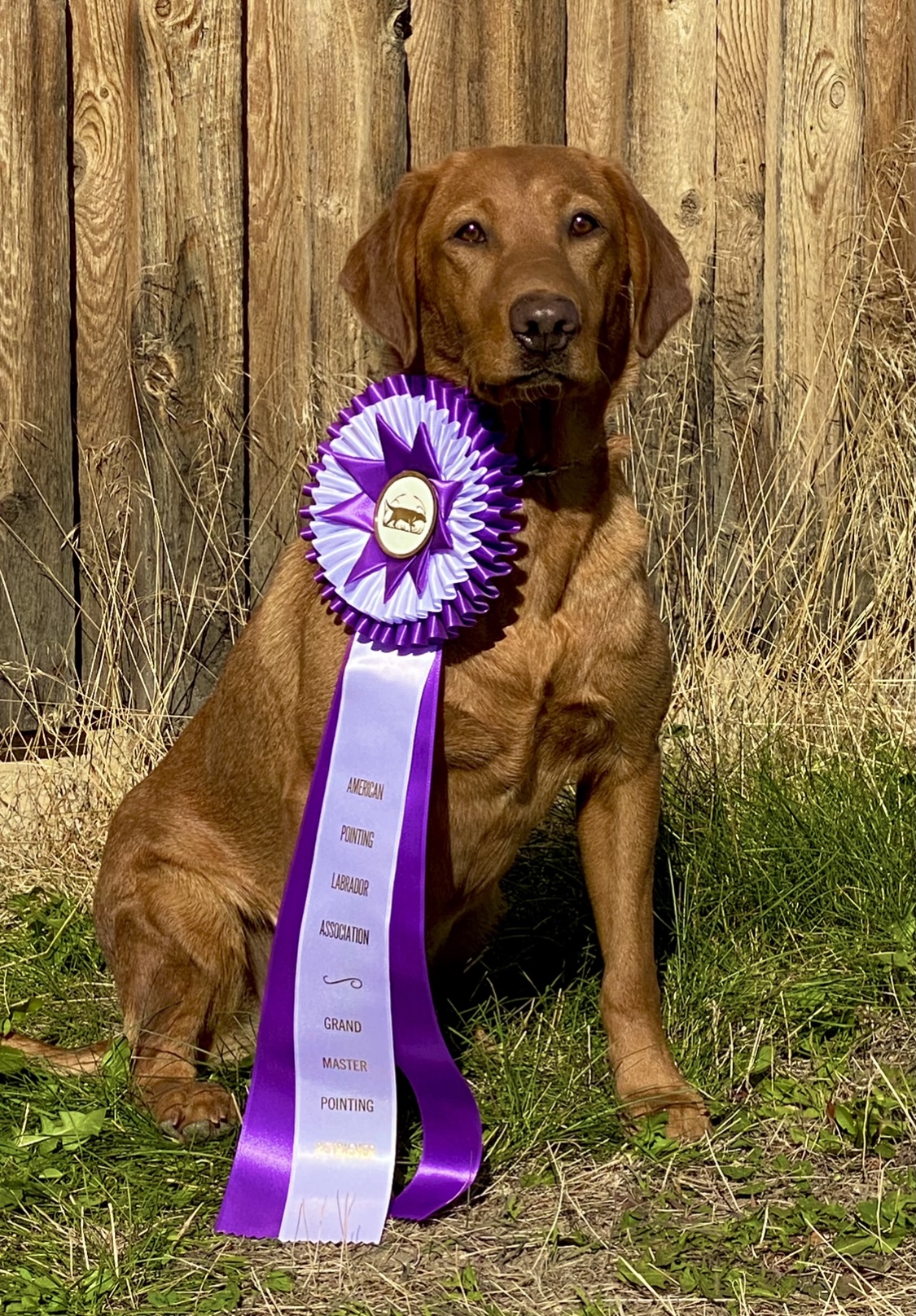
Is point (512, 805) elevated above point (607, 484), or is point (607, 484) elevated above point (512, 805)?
point (607, 484)

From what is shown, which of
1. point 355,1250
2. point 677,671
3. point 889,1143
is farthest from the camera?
point 677,671

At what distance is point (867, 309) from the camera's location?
506cm

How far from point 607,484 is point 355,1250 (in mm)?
1494

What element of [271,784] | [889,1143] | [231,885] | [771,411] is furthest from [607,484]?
[771,411]

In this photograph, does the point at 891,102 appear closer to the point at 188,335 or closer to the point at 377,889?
Answer: the point at 188,335

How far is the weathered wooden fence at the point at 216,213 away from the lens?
15.1 feet

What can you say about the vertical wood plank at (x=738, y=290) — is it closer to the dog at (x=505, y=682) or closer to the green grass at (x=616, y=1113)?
the green grass at (x=616, y=1113)

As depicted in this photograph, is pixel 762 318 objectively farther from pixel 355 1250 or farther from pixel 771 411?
pixel 355 1250

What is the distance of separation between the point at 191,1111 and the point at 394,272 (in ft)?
5.42

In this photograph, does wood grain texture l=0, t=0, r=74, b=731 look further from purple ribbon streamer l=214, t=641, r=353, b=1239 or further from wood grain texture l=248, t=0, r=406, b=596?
purple ribbon streamer l=214, t=641, r=353, b=1239

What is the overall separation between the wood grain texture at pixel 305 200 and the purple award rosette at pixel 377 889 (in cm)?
184

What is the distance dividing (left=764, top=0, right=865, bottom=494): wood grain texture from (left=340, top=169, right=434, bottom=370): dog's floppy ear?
2.40 metres

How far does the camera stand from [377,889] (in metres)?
2.85

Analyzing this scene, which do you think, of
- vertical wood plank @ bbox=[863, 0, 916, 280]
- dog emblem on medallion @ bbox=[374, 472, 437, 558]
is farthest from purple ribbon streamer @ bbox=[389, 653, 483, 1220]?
vertical wood plank @ bbox=[863, 0, 916, 280]
